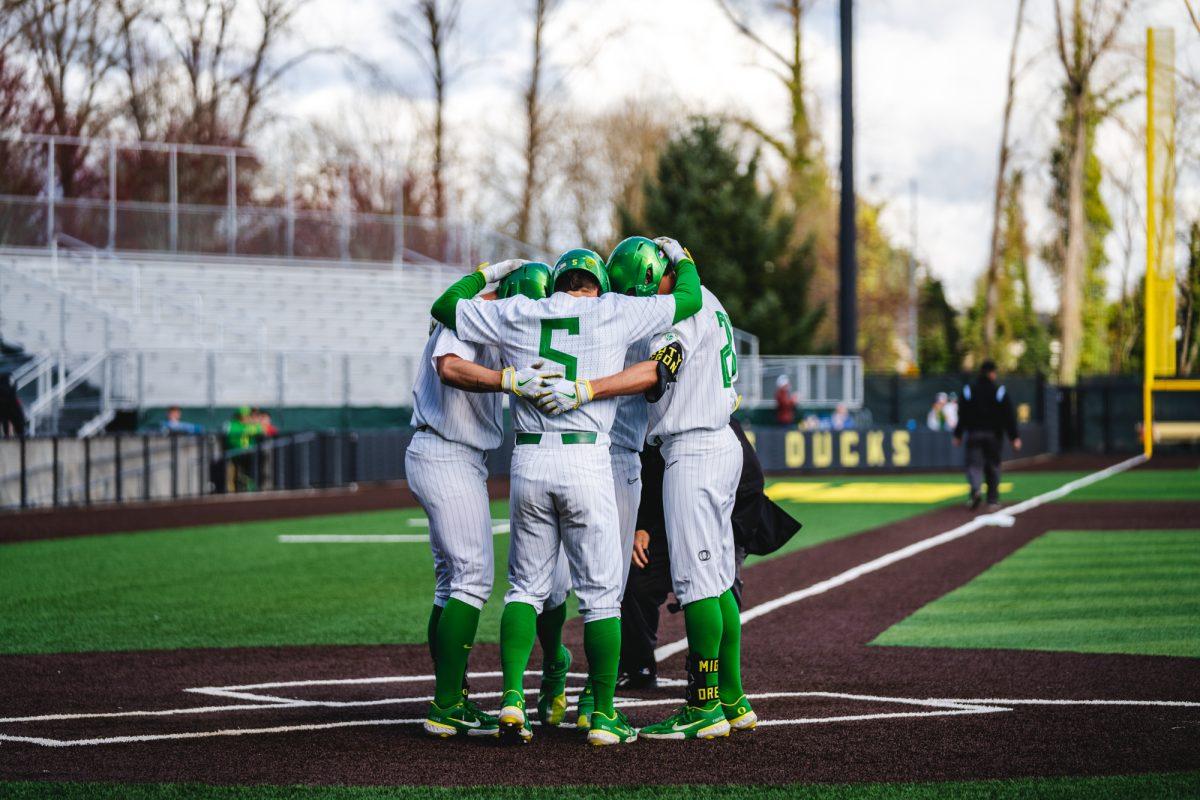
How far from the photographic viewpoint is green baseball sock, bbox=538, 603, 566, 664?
6.75 m

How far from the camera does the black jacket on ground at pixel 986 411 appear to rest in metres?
19.0

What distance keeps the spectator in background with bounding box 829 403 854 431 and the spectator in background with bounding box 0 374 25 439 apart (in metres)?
17.9

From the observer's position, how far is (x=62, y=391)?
86.8 ft

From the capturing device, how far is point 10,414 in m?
23.6

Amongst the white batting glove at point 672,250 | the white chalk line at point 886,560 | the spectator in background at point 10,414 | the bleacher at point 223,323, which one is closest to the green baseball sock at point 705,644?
the white batting glove at point 672,250

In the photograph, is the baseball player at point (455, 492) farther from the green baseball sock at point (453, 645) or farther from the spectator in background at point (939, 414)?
the spectator in background at point (939, 414)

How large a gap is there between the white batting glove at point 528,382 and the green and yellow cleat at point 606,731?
136 centimetres

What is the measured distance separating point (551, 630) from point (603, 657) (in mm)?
575

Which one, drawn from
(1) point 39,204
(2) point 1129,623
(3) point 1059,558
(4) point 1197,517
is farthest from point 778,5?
(2) point 1129,623

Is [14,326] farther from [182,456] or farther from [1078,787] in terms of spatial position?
[1078,787]

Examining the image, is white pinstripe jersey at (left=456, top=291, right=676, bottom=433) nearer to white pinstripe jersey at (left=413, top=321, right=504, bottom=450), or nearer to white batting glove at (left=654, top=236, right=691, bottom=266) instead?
white pinstripe jersey at (left=413, top=321, right=504, bottom=450)

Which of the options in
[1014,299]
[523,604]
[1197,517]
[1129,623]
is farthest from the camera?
[1014,299]

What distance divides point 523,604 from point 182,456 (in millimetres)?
20500

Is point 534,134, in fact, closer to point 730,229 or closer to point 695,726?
point 730,229
